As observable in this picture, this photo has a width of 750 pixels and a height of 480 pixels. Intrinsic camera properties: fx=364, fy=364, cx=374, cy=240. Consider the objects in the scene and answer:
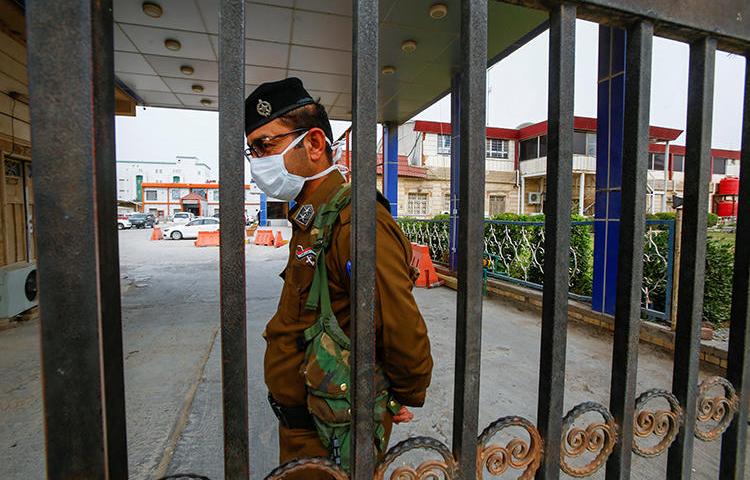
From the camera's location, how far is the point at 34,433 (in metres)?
2.45

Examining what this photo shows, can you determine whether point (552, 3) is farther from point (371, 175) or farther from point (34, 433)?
point (34, 433)

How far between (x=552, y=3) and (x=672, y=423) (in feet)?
3.52

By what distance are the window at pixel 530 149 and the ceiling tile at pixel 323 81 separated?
61.3 ft

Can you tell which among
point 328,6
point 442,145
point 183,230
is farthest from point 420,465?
point 183,230

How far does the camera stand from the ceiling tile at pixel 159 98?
7324 mm

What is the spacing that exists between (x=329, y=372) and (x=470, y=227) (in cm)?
72

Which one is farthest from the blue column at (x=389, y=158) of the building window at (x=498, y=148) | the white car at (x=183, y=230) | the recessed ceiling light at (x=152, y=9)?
the white car at (x=183, y=230)

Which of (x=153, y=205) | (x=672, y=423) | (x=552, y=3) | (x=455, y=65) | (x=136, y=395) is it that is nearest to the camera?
(x=552, y=3)

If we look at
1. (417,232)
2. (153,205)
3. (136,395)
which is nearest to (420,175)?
(417,232)

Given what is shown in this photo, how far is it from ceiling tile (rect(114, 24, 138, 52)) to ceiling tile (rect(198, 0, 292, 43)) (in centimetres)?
123

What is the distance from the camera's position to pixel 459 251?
2.50ft

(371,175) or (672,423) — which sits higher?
(371,175)

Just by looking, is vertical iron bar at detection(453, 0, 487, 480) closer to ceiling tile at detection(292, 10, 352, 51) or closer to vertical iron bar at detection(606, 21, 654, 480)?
vertical iron bar at detection(606, 21, 654, 480)

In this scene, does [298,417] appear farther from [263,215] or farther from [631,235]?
[263,215]
